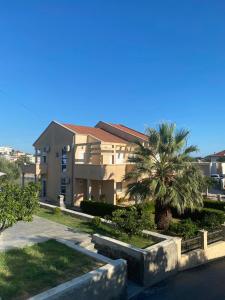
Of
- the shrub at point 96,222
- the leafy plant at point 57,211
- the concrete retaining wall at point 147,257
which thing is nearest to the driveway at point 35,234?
the concrete retaining wall at point 147,257

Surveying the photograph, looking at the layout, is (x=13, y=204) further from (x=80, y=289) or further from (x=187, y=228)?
(x=187, y=228)

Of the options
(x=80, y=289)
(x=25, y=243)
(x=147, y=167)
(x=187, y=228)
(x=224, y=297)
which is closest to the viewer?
(x=80, y=289)

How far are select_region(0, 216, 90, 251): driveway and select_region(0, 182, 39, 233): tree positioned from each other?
10.2 ft

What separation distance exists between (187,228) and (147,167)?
4176mm

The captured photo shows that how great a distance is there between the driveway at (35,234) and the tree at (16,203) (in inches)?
123

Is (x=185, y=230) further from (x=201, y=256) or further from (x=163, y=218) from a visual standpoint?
(x=163, y=218)

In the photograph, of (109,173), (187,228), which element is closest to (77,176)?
(109,173)

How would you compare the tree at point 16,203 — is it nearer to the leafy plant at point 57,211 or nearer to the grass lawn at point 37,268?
the grass lawn at point 37,268

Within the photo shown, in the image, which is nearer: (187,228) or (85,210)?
(187,228)

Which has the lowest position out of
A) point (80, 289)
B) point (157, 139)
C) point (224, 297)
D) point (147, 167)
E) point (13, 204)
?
point (224, 297)

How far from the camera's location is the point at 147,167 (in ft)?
59.1

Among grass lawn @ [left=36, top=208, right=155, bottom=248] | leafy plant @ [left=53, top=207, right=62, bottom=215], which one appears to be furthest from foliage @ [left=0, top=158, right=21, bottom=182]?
leafy plant @ [left=53, top=207, right=62, bottom=215]

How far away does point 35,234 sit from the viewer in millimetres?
14812

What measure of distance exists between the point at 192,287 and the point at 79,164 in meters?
15.7
